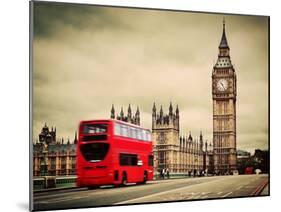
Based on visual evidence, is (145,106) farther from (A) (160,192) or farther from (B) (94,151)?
(A) (160,192)

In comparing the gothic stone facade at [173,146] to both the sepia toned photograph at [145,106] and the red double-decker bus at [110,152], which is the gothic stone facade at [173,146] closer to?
the sepia toned photograph at [145,106]

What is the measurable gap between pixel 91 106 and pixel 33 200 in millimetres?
1095

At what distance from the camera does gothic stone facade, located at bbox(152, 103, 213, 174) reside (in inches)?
275

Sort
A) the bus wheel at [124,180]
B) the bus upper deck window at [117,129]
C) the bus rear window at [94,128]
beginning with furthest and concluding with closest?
the bus wheel at [124,180] < the bus upper deck window at [117,129] < the bus rear window at [94,128]

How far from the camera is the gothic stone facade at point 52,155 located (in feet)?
21.0

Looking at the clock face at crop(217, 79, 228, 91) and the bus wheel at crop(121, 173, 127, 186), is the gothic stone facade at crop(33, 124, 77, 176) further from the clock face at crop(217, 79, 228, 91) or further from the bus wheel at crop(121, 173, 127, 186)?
the clock face at crop(217, 79, 228, 91)

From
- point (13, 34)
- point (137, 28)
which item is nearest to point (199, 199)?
point (137, 28)

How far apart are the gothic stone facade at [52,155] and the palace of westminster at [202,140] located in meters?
0.06

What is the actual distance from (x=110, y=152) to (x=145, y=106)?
0.62 metres

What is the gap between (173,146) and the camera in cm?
711

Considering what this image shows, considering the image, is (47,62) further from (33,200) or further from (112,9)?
(33,200)

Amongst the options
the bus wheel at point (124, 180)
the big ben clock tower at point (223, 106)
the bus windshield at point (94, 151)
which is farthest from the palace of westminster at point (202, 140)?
the bus wheel at point (124, 180)

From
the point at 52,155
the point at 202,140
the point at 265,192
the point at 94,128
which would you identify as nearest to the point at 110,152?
the point at 94,128

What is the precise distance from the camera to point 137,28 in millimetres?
6867
